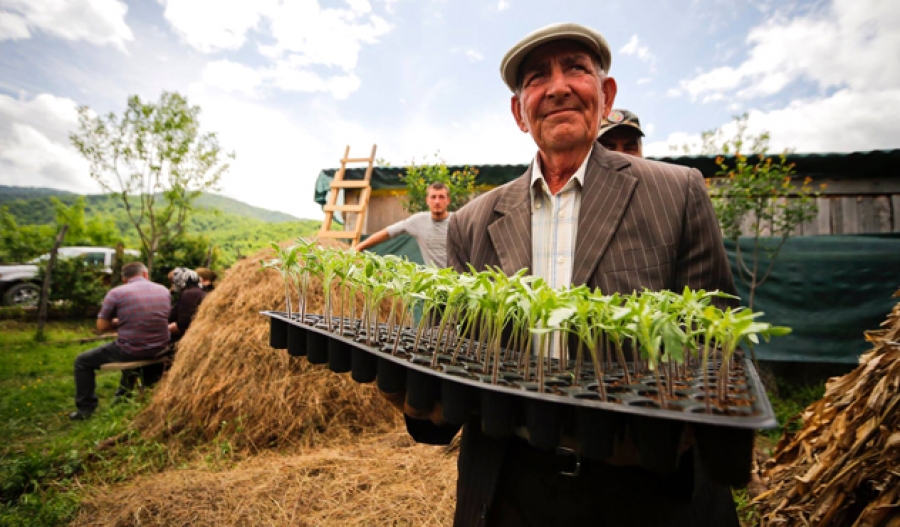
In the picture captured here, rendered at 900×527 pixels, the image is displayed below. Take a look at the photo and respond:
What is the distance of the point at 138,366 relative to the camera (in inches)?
245

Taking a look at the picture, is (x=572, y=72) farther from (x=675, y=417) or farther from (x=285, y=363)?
(x=285, y=363)

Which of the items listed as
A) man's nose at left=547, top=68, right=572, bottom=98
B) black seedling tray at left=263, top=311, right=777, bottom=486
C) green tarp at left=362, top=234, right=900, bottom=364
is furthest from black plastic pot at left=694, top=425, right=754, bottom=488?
green tarp at left=362, top=234, right=900, bottom=364

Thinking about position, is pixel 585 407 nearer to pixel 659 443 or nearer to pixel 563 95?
pixel 659 443

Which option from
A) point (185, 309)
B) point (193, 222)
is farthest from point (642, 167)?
point (193, 222)

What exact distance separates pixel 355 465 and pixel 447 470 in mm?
904

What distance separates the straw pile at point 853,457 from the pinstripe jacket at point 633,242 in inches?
37.0

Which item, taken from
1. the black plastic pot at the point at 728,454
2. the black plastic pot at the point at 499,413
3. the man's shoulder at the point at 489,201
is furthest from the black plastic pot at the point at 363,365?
the man's shoulder at the point at 489,201

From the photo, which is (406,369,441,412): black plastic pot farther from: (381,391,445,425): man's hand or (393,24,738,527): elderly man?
(393,24,738,527): elderly man

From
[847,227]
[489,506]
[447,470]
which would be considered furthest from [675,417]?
[847,227]

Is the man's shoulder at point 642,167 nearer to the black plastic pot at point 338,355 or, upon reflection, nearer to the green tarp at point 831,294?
the black plastic pot at point 338,355

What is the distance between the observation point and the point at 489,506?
132 cm

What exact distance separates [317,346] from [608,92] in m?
1.72

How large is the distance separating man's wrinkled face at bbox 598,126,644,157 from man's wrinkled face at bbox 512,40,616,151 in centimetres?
170

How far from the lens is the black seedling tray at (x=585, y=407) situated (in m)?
0.71
